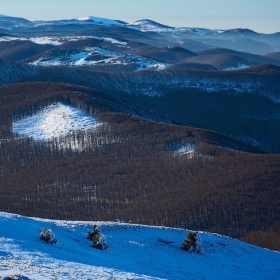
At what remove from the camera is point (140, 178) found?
2266 inches

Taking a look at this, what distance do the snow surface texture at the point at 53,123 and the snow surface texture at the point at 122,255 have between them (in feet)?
147

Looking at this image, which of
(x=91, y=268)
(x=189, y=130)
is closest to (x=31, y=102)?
(x=189, y=130)

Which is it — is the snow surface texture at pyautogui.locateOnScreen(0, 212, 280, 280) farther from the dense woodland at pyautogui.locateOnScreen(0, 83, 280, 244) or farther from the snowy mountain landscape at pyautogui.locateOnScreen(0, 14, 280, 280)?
the dense woodland at pyautogui.locateOnScreen(0, 83, 280, 244)

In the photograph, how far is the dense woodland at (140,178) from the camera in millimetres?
47547

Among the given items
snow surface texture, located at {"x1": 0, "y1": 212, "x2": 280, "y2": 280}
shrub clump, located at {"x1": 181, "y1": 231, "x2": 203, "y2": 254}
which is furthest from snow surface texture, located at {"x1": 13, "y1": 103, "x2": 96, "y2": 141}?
shrub clump, located at {"x1": 181, "y1": 231, "x2": 203, "y2": 254}

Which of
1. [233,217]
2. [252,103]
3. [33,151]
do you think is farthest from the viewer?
[252,103]

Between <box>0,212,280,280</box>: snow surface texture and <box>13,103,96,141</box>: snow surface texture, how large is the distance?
44.8 meters

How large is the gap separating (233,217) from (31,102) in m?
47.2

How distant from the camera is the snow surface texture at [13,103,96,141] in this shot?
74.2 metres

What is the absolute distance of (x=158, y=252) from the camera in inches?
1080

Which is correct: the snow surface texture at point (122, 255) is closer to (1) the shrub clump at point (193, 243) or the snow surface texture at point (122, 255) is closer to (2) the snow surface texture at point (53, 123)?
(1) the shrub clump at point (193, 243)

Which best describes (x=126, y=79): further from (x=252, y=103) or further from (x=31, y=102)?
(x=31, y=102)

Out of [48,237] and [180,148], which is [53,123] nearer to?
[180,148]

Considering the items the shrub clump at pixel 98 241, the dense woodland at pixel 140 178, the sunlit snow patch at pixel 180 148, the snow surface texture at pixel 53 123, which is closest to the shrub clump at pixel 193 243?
the shrub clump at pixel 98 241
